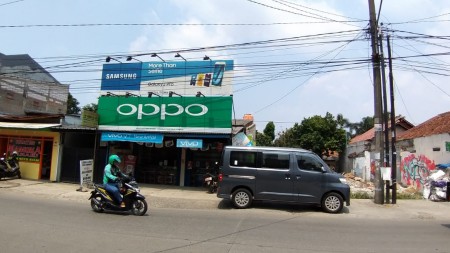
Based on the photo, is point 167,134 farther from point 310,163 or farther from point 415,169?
point 415,169

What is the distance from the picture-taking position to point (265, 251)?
7449mm

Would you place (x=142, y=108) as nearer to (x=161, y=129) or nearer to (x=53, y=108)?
(x=161, y=129)

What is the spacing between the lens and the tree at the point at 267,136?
195ft

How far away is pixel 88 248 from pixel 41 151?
16.2 m

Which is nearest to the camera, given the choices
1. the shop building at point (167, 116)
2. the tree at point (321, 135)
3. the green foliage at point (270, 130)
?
the shop building at point (167, 116)

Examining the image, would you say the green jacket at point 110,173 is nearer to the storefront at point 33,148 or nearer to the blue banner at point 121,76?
the blue banner at point 121,76

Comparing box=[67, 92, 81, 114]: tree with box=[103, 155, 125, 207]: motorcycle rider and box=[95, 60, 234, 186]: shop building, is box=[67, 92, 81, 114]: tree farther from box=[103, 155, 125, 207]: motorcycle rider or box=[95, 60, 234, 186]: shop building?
box=[103, 155, 125, 207]: motorcycle rider

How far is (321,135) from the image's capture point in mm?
49688

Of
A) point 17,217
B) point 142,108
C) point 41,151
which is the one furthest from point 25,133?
point 17,217

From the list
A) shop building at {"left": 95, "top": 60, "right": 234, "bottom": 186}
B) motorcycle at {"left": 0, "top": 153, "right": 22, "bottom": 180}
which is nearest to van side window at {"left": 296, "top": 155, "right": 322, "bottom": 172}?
shop building at {"left": 95, "top": 60, "right": 234, "bottom": 186}

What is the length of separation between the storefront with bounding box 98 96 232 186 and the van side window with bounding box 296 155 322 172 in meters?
5.88

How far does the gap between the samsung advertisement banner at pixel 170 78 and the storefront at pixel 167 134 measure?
20.3 inches

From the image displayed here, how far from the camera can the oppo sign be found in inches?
773

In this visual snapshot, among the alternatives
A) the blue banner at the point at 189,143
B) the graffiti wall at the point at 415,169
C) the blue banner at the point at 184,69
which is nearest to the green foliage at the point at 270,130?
the graffiti wall at the point at 415,169
